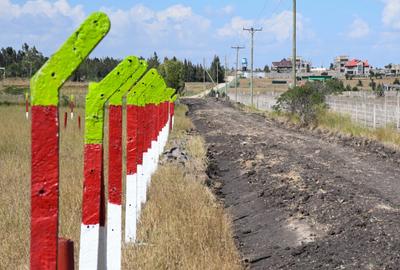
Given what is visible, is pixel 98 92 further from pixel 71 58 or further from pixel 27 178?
pixel 27 178

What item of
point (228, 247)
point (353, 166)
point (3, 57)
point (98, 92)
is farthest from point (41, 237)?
point (3, 57)

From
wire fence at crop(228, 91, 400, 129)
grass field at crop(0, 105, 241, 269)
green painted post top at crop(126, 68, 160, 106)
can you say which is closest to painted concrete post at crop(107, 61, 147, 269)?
grass field at crop(0, 105, 241, 269)

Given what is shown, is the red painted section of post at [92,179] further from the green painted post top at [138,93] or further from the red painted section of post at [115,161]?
the green painted post top at [138,93]

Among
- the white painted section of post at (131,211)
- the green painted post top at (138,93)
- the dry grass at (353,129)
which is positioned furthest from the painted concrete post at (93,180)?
the dry grass at (353,129)

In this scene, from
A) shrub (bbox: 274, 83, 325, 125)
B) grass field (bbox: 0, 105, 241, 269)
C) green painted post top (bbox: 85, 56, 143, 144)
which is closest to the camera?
green painted post top (bbox: 85, 56, 143, 144)

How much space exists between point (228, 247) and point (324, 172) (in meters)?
6.72

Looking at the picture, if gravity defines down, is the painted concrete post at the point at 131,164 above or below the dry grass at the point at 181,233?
above

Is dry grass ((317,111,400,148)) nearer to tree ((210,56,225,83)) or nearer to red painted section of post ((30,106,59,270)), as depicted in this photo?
red painted section of post ((30,106,59,270))

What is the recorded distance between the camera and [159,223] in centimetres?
723

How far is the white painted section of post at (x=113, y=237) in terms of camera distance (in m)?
4.80

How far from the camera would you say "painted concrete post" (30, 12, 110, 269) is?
287 centimetres

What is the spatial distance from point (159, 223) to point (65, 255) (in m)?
3.97

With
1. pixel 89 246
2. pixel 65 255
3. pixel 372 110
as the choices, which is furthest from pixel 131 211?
pixel 372 110

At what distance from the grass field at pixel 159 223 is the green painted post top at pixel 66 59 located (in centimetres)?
260
